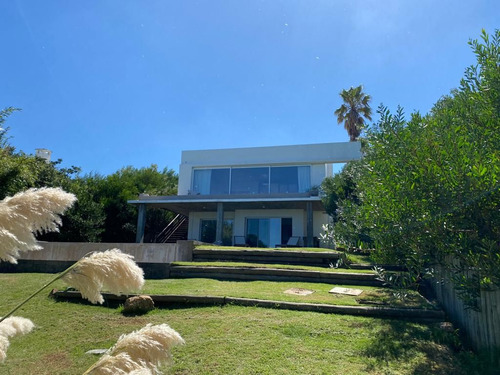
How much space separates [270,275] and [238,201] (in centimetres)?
892

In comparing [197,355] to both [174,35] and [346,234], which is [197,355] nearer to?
[346,234]

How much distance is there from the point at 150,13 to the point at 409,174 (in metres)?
6.78

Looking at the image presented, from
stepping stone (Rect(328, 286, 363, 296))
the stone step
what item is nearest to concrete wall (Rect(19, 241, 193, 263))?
the stone step

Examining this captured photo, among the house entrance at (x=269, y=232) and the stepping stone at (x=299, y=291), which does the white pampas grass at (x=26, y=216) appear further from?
the house entrance at (x=269, y=232)

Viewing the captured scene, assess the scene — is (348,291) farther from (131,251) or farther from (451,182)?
(131,251)

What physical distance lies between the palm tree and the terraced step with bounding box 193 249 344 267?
17.8 m

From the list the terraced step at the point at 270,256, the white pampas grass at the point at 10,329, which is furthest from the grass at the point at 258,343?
the terraced step at the point at 270,256

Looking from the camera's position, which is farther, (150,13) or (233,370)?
(150,13)

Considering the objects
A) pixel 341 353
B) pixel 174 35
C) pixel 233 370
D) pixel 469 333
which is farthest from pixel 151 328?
pixel 174 35

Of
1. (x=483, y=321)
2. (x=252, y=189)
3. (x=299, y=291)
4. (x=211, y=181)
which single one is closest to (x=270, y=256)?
(x=299, y=291)

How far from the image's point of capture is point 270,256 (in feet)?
35.2

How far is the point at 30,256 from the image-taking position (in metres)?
9.95

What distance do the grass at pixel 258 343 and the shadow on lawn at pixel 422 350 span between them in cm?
1

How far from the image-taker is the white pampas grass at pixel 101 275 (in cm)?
133
